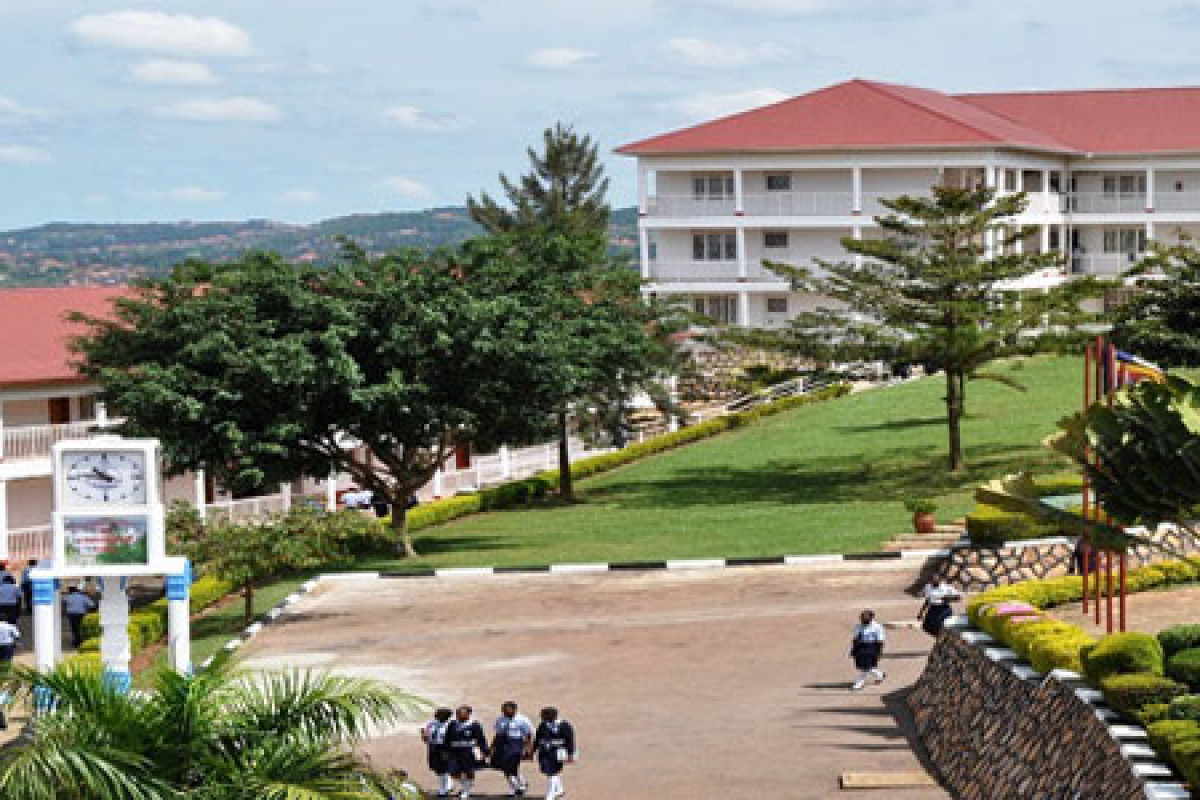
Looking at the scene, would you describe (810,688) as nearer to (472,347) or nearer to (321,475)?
(472,347)

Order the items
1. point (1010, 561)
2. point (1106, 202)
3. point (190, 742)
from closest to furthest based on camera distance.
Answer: point (190, 742)
point (1010, 561)
point (1106, 202)

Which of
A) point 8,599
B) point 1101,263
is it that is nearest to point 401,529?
point 8,599

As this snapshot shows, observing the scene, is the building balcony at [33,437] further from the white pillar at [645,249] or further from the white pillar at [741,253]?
the white pillar at [645,249]

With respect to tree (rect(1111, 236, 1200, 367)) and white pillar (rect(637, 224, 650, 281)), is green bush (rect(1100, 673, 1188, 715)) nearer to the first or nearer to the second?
tree (rect(1111, 236, 1200, 367))

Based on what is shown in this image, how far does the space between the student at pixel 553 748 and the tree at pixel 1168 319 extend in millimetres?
25265

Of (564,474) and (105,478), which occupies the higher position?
(105,478)

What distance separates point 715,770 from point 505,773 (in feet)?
7.87

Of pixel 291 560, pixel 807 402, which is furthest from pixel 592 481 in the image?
pixel 291 560

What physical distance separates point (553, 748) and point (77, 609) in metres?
14.6

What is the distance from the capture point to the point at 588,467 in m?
52.1

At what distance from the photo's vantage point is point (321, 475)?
39500 mm

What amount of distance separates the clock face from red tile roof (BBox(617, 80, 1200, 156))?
4586cm

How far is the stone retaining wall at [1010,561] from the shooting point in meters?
33.0

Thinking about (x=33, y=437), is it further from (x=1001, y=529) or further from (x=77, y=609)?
(x=1001, y=529)
